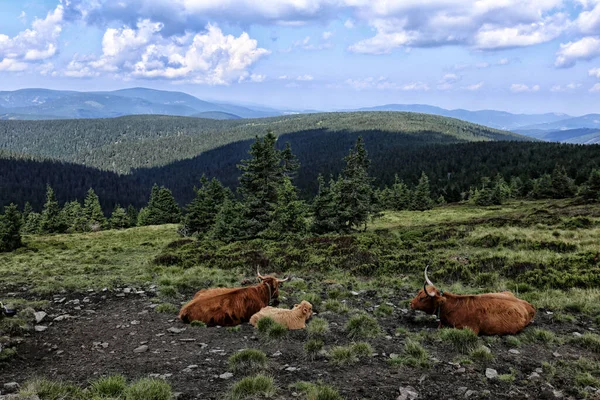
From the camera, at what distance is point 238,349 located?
7.17 meters

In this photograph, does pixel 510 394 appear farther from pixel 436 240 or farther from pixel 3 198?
pixel 3 198

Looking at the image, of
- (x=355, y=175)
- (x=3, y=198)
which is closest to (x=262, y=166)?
(x=355, y=175)

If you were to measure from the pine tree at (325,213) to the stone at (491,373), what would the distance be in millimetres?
A: 23998

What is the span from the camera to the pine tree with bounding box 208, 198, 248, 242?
2839 centimetres

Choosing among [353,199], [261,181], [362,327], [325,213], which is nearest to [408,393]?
[362,327]

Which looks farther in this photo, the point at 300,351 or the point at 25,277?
the point at 25,277

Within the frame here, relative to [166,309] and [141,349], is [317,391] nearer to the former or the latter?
[141,349]

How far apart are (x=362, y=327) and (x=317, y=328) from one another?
3.41ft

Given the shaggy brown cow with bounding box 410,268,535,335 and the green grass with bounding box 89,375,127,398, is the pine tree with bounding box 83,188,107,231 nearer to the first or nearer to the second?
the green grass with bounding box 89,375,127,398

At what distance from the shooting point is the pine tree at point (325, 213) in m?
30.3

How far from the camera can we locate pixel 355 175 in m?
30.9

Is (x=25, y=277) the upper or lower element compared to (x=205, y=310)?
lower

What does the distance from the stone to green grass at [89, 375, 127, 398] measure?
19.3 ft

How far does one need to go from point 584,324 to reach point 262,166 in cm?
2351
